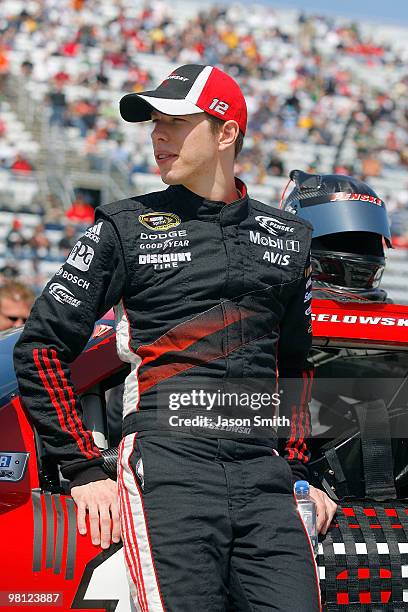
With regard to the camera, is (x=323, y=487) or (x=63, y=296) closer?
(x=63, y=296)

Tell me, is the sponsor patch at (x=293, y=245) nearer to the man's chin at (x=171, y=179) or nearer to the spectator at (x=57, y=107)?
the man's chin at (x=171, y=179)

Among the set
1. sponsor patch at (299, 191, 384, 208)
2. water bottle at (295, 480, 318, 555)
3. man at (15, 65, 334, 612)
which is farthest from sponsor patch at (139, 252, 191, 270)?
sponsor patch at (299, 191, 384, 208)

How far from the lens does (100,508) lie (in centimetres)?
231

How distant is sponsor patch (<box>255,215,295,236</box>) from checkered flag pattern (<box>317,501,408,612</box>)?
2.71 ft

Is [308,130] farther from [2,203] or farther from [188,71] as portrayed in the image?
[188,71]

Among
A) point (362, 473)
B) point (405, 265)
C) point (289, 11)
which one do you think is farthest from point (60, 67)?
point (362, 473)

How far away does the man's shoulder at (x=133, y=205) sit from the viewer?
7.79 ft

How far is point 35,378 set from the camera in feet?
7.46

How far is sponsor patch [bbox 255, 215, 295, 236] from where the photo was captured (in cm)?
254

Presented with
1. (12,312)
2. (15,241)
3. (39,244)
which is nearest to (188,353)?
(12,312)

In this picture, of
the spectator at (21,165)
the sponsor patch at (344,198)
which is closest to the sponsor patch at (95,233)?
the sponsor patch at (344,198)

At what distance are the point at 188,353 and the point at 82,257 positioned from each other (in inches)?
14.0

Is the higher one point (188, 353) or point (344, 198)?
point (344, 198)

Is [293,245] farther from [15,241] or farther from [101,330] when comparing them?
[15,241]
